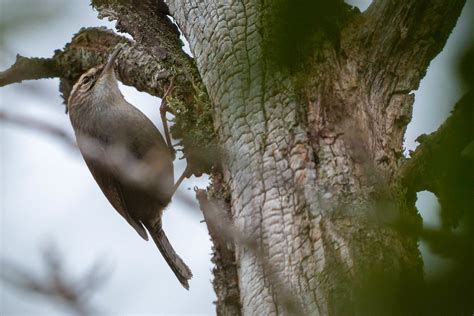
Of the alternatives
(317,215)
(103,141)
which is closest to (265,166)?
(317,215)

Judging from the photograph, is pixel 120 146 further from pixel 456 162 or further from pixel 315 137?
pixel 456 162

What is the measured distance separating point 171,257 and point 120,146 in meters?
0.92

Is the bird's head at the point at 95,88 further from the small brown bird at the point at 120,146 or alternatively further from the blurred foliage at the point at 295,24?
the blurred foliage at the point at 295,24

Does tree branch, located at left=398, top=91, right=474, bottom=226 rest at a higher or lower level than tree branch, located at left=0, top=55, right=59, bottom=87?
lower

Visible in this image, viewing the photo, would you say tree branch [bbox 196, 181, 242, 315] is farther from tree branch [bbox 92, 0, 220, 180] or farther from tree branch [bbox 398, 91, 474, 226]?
tree branch [bbox 398, 91, 474, 226]

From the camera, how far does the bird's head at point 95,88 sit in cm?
521

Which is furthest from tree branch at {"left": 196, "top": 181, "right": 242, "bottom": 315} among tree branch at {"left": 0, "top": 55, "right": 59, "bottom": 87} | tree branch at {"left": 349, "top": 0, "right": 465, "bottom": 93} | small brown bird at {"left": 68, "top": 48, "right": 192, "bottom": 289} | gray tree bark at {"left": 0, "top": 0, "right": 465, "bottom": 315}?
tree branch at {"left": 0, "top": 55, "right": 59, "bottom": 87}

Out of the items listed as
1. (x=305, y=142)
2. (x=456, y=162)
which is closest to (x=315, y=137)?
(x=305, y=142)

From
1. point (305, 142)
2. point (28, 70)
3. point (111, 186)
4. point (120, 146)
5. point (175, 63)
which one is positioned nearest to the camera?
point (305, 142)

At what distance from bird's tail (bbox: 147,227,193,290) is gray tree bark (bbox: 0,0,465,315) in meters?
1.65

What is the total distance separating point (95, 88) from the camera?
5.33m

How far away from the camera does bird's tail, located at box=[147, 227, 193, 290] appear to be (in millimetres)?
5375

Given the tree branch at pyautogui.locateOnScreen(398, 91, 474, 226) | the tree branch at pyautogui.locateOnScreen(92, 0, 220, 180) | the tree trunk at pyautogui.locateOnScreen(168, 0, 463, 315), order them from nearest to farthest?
the tree branch at pyautogui.locateOnScreen(398, 91, 474, 226), the tree trunk at pyautogui.locateOnScreen(168, 0, 463, 315), the tree branch at pyautogui.locateOnScreen(92, 0, 220, 180)

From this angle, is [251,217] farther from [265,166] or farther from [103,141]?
[103,141]
